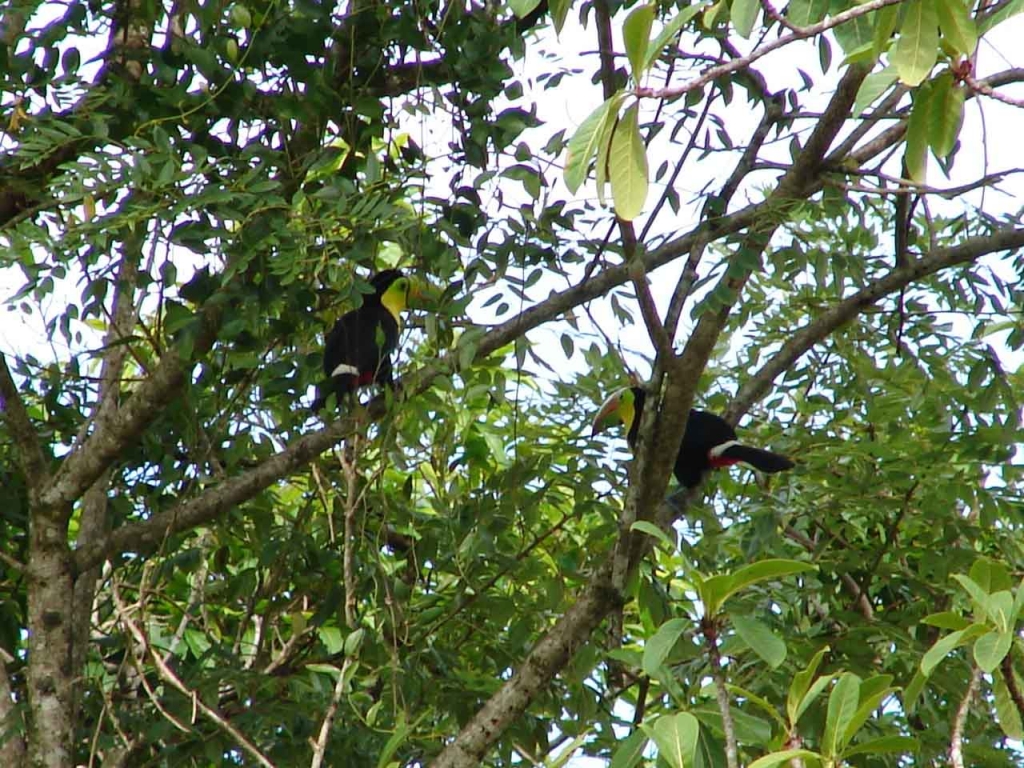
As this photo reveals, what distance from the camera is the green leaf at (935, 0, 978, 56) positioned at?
126 centimetres

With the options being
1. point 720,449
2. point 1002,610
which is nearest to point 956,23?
point 1002,610

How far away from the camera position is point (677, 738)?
4.89 ft

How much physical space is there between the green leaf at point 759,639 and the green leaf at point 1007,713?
0.83 feet

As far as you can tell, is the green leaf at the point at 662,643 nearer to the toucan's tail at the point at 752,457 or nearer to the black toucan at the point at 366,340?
the black toucan at the point at 366,340

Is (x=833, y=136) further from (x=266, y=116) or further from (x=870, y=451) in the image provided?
(x=266, y=116)

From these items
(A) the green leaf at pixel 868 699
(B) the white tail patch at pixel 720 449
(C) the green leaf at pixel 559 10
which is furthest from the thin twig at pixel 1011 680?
(B) the white tail patch at pixel 720 449

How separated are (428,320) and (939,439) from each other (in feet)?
4.14

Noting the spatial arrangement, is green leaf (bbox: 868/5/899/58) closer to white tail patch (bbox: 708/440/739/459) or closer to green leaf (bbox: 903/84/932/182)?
green leaf (bbox: 903/84/932/182)

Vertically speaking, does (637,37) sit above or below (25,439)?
below

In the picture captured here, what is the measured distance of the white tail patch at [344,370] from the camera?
→ 3529mm

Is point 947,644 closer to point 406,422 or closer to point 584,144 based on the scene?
point 584,144

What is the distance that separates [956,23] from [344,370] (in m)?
2.46

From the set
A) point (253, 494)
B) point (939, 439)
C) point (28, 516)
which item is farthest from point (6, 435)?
point (939, 439)

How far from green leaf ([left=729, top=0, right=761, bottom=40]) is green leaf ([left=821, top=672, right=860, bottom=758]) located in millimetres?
706
